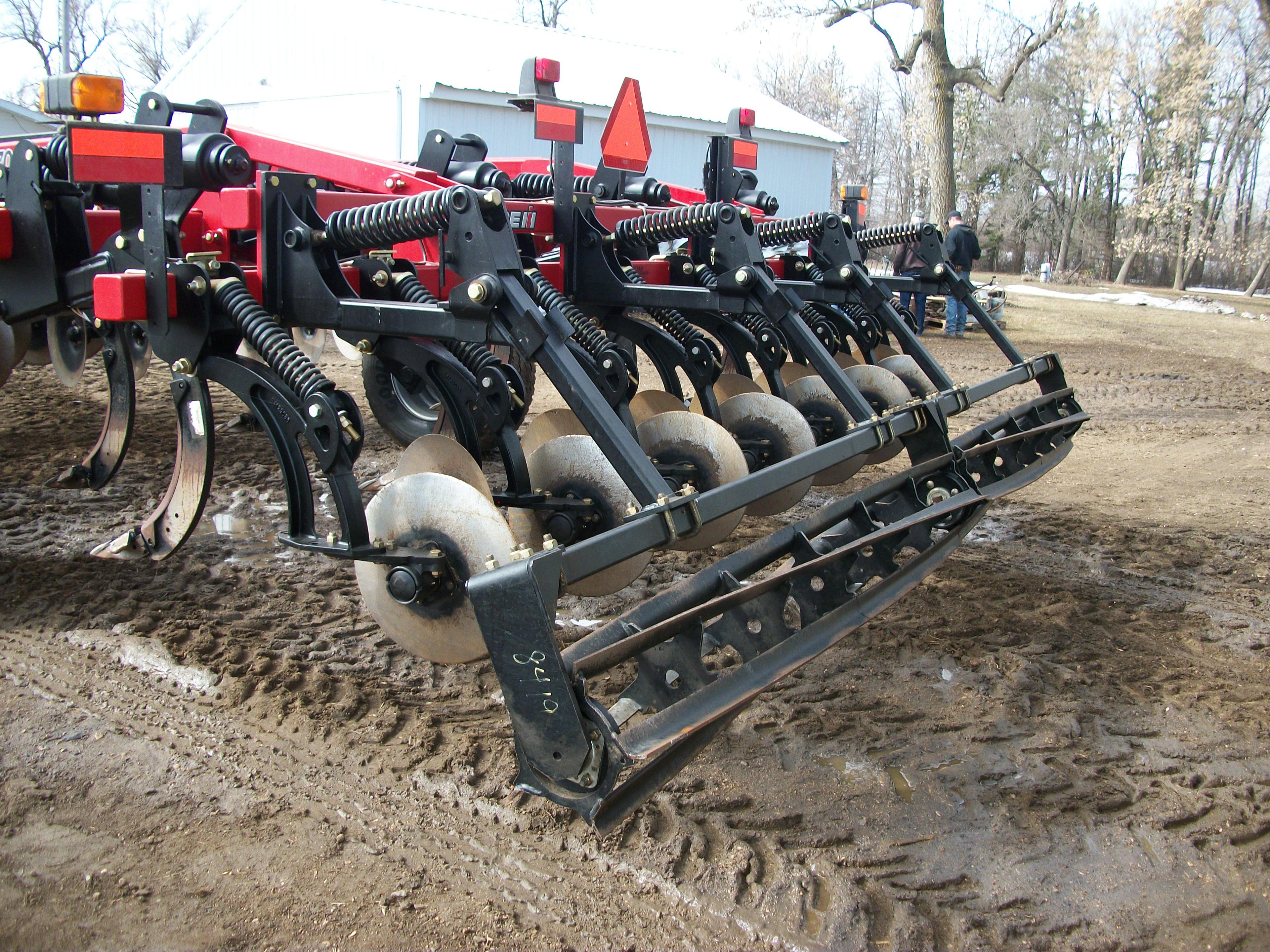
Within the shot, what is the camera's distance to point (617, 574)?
3.37 m

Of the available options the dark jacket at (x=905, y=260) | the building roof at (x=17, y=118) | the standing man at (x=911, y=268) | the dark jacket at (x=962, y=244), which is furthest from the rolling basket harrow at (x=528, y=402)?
the building roof at (x=17, y=118)

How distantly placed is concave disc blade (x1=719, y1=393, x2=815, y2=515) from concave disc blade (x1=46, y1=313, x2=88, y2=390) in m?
3.66

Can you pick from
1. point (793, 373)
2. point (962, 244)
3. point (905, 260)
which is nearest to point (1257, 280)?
point (962, 244)

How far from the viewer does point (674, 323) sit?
15.3ft

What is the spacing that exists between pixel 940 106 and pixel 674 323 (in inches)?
477

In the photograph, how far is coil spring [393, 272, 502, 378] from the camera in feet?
11.5

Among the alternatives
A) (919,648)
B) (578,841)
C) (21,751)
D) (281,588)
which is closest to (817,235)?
(919,648)

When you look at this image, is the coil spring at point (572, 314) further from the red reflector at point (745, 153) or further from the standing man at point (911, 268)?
the standing man at point (911, 268)

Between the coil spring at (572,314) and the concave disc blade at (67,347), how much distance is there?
3219mm

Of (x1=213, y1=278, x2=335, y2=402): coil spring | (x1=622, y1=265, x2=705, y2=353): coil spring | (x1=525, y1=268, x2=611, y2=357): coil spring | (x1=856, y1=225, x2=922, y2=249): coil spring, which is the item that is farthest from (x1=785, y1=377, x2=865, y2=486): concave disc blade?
(x1=213, y1=278, x2=335, y2=402): coil spring

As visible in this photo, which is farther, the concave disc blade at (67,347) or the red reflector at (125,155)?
the concave disc blade at (67,347)

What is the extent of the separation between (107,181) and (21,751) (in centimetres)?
173

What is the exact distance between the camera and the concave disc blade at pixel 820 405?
15.6 ft

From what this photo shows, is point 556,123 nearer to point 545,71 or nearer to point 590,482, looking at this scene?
point 545,71
